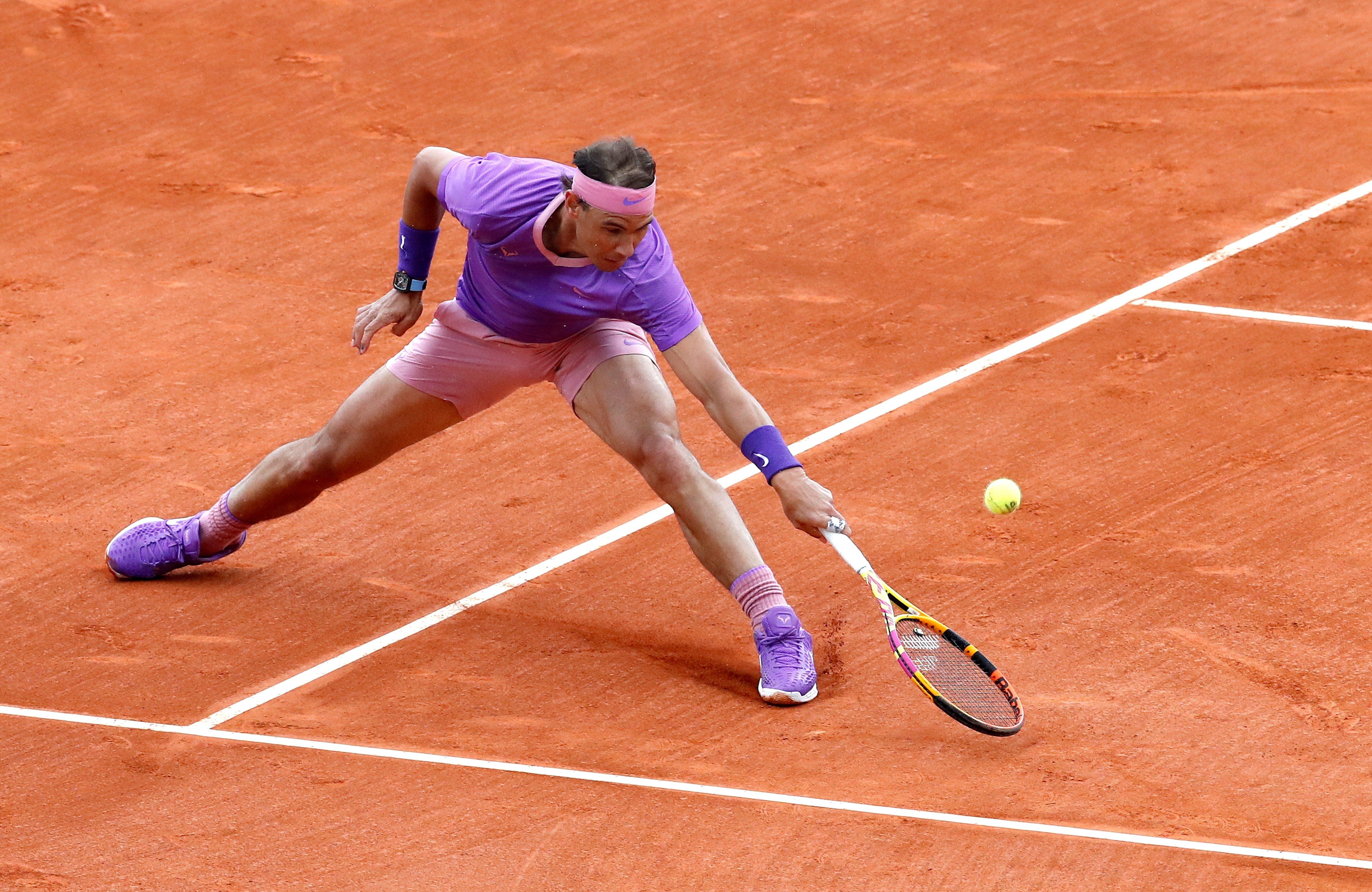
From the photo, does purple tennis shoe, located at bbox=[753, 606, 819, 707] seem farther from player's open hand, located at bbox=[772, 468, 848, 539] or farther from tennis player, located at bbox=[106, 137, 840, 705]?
player's open hand, located at bbox=[772, 468, 848, 539]

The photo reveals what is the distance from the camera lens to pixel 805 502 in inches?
223

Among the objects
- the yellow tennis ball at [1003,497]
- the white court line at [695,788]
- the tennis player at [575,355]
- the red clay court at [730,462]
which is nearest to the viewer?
the white court line at [695,788]

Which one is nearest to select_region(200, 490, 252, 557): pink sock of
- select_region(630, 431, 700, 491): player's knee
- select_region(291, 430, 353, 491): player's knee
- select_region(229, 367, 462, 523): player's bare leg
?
select_region(229, 367, 462, 523): player's bare leg

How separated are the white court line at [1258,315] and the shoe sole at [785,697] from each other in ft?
12.3

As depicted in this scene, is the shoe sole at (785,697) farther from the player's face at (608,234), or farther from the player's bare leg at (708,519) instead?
the player's face at (608,234)

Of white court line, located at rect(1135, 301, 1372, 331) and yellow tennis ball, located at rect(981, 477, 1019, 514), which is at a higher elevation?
yellow tennis ball, located at rect(981, 477, 1019, 514)

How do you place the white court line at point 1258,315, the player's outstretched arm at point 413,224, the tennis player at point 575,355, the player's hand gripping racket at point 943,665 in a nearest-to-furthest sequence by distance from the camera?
the player's hand gripping racket at point 943,665, the tennis player at point 575,355, the player's outstretched arm at point 413,224, the white court line at point 1258,315

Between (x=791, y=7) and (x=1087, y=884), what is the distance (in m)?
8.87

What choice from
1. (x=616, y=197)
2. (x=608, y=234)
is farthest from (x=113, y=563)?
(x=616, y=197)

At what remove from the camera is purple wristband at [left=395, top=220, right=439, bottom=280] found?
638 centimetres

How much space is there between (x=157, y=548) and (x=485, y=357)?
1.53 metres

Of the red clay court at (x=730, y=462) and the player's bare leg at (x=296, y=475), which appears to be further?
the player's bare leg at (x=296, y=475)

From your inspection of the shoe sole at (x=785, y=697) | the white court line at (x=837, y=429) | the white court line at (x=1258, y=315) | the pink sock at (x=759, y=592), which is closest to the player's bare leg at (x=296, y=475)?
the white court line at (x=837, y=429)

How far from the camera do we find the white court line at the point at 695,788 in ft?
17.1
